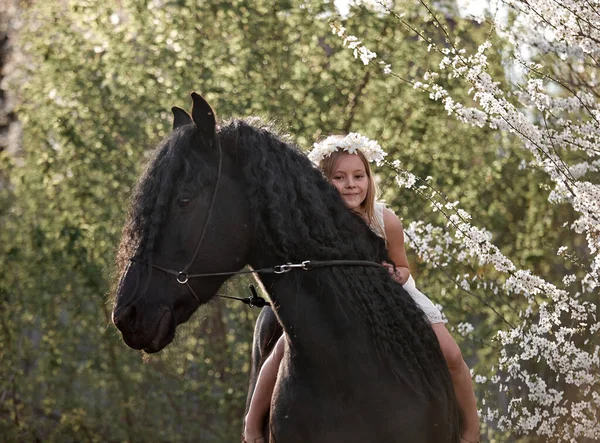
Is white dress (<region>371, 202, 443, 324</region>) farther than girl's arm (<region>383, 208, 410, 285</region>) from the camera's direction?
No

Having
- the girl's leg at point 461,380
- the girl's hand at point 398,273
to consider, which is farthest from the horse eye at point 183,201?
the girl's leg at point 461,380

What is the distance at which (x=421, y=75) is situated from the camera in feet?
28.6

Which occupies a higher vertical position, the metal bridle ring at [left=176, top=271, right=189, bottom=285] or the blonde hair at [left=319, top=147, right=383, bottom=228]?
the metal bridle ring at [left=176, top=271, right=189, bottom=285]

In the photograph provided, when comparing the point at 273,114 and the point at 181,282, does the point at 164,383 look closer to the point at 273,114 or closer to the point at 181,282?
the point at 273,114

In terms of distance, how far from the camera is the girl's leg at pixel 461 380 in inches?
144

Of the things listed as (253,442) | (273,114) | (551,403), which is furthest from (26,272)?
(253,442)

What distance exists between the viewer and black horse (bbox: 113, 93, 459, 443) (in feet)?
10.9

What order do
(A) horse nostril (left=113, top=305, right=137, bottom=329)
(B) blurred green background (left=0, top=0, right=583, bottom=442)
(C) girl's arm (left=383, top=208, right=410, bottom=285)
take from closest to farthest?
(A) horse nostril (left=113, top=305, right=137, bottom=329), (C) girl's arm (left=383, top=208, right=410, bottom=285), (B) blurred green background (left=0, top=0, right=583, bottom=442)

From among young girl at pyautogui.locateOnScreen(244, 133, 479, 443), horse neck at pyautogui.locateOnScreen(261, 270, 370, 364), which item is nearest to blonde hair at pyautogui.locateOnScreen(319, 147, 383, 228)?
young girl at pyautogui.locateOnScreen(244, 133, 479, 443)

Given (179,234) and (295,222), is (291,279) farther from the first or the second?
(179,234)

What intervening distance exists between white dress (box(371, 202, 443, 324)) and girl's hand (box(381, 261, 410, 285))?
3.2 inches

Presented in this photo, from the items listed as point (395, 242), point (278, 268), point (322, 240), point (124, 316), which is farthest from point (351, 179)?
point (124, 316)

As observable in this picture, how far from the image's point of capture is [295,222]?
340 cm

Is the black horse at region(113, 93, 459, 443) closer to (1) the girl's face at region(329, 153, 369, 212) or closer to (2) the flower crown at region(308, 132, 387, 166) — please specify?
(1) the girl's face at region(329, 153, 369, 212)
